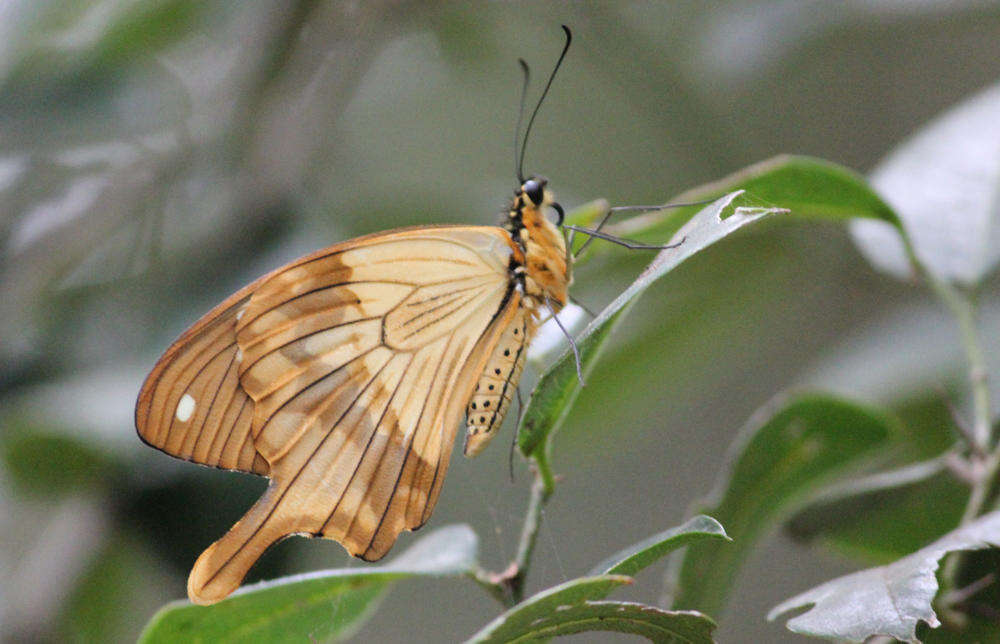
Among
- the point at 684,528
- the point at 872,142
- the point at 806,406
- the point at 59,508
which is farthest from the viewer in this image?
the point at 872,142

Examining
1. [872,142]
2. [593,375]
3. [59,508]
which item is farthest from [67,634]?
[872,142]

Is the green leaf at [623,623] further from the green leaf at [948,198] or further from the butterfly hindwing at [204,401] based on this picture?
the green leaf at [948,198]

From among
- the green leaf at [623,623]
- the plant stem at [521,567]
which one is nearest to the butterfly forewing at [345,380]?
the plant stem at [521,567]

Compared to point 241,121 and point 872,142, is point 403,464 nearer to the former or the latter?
point 241,121

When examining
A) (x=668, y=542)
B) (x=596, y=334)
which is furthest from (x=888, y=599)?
(x=596, y=334)

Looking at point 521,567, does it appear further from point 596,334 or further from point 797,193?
point 797,193
